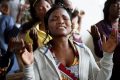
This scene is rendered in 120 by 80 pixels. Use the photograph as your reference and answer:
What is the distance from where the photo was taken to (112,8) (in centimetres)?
243

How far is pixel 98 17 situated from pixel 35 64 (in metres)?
1.98

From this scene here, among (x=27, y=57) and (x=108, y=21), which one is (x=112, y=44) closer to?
(x=27, y=57)

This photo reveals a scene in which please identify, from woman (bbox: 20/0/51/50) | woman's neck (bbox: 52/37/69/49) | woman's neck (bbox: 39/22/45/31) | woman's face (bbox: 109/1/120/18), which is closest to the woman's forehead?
woman's neck (bbox: 52/37/69/49)

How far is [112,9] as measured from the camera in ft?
7.98

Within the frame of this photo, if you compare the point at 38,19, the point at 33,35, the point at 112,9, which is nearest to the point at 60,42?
the point at 33,35

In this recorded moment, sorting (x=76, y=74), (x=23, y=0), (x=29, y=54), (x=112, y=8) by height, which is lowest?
(x=76, y=74)

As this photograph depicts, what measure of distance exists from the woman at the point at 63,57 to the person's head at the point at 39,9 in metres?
0.57

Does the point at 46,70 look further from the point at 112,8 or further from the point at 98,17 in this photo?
the point at 98,17

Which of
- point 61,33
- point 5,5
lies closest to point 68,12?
point 61,33

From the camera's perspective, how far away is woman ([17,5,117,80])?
1541 millimetres

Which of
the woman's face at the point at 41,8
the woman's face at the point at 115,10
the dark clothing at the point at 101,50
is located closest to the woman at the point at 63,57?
the dark clothing at the point at 101,50

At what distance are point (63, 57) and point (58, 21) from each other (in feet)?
0.71

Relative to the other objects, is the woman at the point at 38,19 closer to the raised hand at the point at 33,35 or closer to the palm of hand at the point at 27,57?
the raised hand at the point at 33,35

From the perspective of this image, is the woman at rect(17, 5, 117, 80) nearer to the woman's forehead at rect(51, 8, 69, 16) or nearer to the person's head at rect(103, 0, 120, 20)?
the woman's forehead at rect(51, 8, 69, 16)
